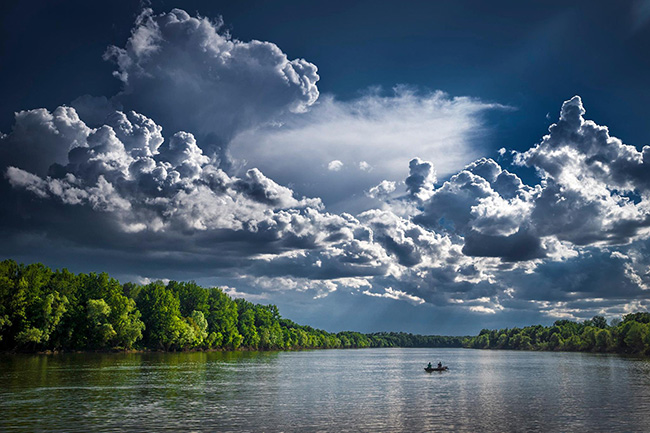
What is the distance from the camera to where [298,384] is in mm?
75812

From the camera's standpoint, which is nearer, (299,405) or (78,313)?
(299,405)

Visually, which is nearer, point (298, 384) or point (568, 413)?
point (568, 413)

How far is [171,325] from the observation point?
6880 inches

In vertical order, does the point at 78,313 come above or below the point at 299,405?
above

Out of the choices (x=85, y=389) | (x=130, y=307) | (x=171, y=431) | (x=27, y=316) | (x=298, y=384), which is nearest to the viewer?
(x=171, y=431)

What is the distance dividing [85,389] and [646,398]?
65.7 metres

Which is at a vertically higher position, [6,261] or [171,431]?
[6,261]

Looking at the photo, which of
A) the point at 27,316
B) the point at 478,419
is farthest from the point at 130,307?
the point at 478,419

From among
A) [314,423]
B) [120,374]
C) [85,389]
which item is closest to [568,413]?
[314,423]

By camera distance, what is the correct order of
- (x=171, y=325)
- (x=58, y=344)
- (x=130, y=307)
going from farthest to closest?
(x=171, y=325), (x=130, y=307), (x=58, y=344)

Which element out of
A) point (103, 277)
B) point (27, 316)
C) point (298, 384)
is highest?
point (103, 277)

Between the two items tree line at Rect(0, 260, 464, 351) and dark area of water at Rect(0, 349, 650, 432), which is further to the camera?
tree line at Rect(0, 260, 464, 351)

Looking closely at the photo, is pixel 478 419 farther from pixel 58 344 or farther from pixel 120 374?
pixel 58 344

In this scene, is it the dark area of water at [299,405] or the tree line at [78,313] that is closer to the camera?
the dark area of water at [299,405]
